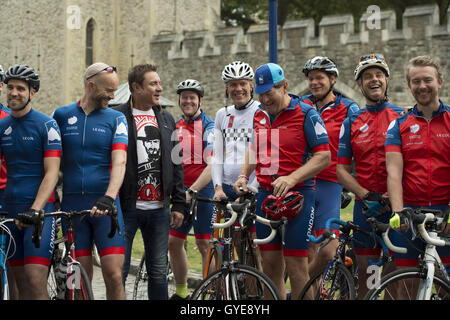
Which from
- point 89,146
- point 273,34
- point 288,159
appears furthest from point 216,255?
point 273,34

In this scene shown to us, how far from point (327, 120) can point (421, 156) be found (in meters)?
1.76

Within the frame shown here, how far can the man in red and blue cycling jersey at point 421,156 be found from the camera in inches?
181

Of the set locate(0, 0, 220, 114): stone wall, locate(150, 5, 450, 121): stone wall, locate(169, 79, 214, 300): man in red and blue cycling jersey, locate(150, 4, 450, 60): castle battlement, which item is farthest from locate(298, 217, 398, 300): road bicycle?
locate(0, 0, 220, 114): stone wall

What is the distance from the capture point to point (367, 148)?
5.32 metres

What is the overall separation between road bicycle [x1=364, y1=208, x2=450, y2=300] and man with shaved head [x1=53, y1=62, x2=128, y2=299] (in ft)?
6.19

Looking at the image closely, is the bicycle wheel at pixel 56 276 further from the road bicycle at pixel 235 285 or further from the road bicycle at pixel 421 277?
the road bicycle at pixel 421 277

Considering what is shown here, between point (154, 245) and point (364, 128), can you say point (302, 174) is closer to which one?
point (364, 128)

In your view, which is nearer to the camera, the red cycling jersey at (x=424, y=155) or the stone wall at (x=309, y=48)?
the red cycling jersey at (x=424, y=155)

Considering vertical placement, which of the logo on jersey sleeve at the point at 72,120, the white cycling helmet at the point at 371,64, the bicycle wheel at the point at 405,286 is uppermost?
the white cycling helmet at the point at 371,64

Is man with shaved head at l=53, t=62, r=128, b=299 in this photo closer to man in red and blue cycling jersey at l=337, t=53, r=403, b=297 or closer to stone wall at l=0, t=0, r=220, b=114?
man in red and blue cycling jersey at l=337, t=53, r=403, b=297

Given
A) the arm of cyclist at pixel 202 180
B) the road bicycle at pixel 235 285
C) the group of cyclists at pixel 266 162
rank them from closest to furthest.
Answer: the road bicycle at pixel 235 285, the group of cyclists at pixel 266 162, the arm of cyclist at pixel 202 180

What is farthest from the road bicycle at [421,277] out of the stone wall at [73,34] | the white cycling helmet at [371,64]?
the stone wall at [73,34]

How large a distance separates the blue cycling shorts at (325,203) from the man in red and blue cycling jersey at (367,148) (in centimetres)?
57
